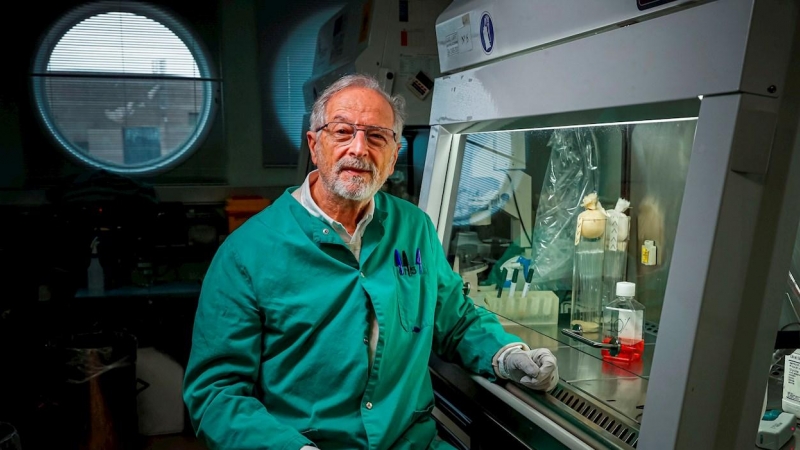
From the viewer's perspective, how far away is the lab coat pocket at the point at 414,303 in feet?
5.24

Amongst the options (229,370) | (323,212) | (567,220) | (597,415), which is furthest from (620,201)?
(229,370)

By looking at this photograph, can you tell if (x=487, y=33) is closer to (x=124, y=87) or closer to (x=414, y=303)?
(x=414, y=303)

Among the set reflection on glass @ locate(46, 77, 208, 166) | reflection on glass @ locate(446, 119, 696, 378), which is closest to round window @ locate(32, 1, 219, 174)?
reflection on glass @ locate(46, 77, 208, 166)

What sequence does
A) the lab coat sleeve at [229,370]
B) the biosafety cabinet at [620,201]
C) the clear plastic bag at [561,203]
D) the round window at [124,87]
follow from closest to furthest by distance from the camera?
the biosafety cabinet at [620,201] → the lab coat sleeve at [229,370] → the clear plastic bag at [561,203] → the round window at [124,87]

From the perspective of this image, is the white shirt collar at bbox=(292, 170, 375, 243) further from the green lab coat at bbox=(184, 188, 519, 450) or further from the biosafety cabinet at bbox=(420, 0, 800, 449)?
the biosafety cabinet at bbox=(420, 0, 800, 449)

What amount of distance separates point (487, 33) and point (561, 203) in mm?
580

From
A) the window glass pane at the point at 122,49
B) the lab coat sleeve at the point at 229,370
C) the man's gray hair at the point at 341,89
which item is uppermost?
the window glass pane at the point at 122,49

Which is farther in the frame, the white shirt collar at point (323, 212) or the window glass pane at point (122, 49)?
the window glass pane at point (122, 49)

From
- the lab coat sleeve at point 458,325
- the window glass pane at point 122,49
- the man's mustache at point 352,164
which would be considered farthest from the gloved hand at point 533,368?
the window glass pane at point 122,49

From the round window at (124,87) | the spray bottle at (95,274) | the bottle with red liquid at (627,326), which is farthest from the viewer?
the round window at (124,87)

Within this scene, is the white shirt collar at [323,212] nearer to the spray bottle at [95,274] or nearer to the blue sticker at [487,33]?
the blue sticker at [487,33]

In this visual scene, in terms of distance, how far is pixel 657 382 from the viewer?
106 centimetres

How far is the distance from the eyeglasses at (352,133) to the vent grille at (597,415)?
2.41 ft

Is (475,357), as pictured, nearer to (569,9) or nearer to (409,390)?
(409,390)
